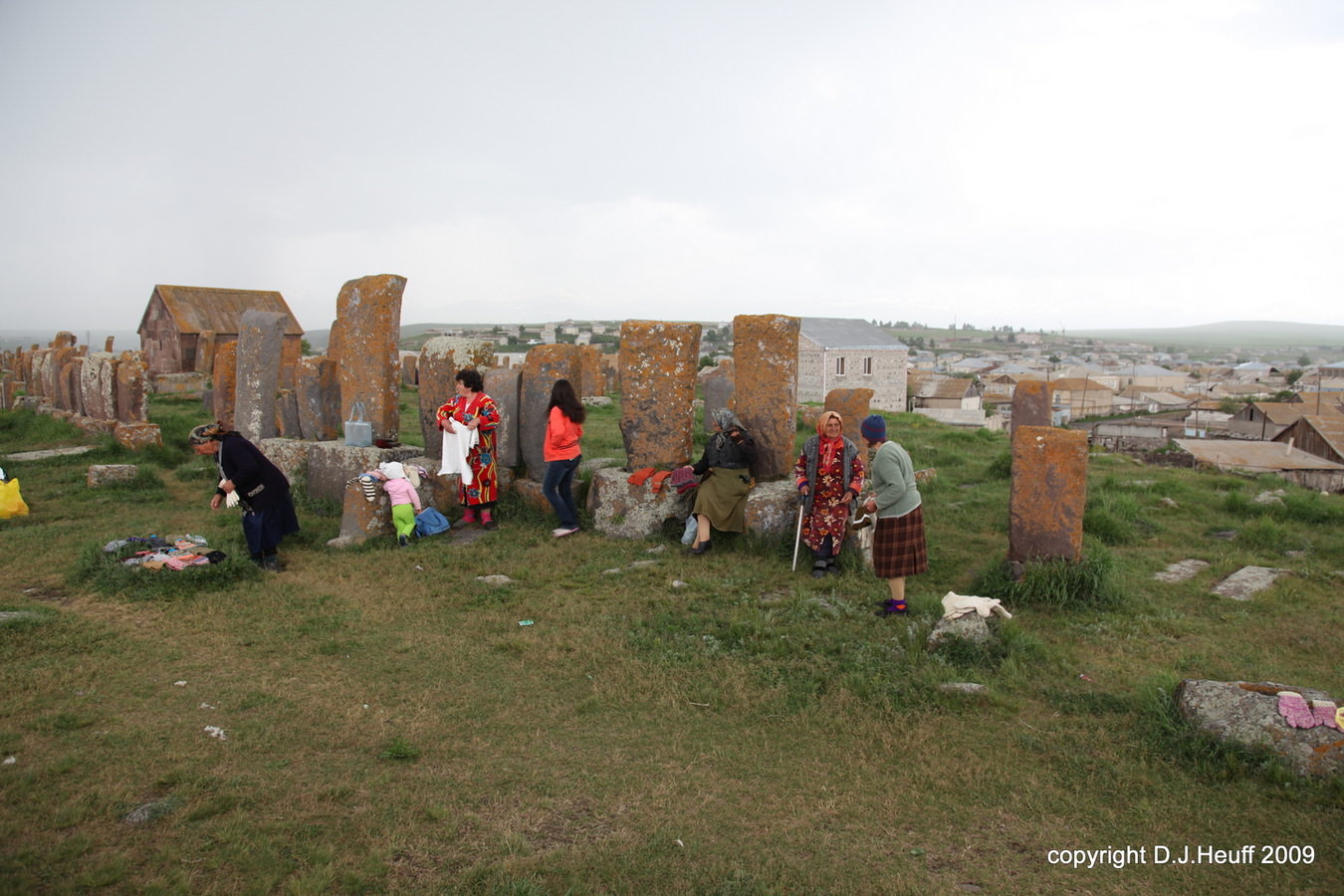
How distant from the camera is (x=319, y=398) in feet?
34.5

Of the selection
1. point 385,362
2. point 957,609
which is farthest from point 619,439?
point 957,609

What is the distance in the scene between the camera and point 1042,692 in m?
4.68

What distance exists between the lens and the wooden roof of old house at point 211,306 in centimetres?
2716

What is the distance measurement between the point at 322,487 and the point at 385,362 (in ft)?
5.59

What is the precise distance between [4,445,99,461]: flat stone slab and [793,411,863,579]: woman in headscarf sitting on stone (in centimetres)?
1238

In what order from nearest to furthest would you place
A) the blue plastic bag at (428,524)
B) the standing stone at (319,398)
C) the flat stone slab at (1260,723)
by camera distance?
the flat stone slab at (1260,723) < the blue plastic bag at (428,524) < the standing stone at (319,398)

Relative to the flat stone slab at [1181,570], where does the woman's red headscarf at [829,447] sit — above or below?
above

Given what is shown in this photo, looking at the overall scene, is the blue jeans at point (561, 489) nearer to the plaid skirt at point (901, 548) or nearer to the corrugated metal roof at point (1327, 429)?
the plaid skirt at point (901, 548)

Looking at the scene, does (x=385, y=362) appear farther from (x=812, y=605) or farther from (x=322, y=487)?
(x=812, y=605)

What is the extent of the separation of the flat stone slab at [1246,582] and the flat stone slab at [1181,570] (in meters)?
0.27

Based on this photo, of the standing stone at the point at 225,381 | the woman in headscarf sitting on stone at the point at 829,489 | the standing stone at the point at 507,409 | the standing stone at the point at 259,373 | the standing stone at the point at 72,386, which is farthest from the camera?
the standing stone at the point at 72,386

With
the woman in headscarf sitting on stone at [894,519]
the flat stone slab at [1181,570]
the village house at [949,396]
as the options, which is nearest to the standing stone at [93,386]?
the woman in headscarf sitting on stone at [894,519]

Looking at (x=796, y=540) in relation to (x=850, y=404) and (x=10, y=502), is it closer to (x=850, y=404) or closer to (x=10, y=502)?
(x=850, y=404)

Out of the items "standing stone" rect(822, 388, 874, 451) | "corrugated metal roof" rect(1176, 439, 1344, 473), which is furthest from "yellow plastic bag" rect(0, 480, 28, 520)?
"corrugated metal roof" rect(1176, 439, 1344, 473)
